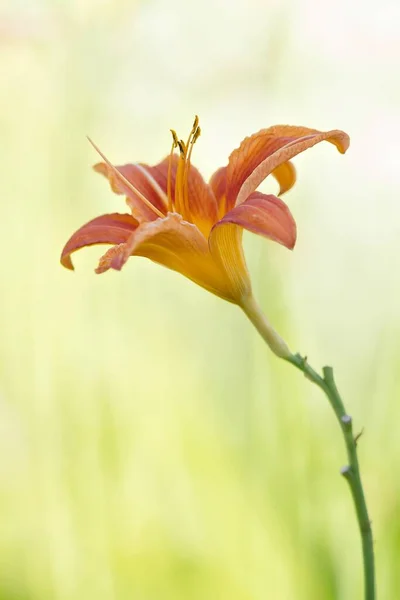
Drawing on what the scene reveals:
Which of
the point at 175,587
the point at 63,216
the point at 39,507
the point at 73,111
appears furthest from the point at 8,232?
the point at 175,587

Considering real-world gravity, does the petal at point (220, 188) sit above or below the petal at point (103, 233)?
above

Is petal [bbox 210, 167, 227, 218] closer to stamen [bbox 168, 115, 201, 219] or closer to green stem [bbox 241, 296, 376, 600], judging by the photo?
stamen [bbox 168, 115, 201, 219]

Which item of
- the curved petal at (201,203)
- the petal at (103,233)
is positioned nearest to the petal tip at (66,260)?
the petal at (103,233)

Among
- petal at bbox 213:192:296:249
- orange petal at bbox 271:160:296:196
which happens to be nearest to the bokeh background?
orange petal at bbox 271:160:296:196

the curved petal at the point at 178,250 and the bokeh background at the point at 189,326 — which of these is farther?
the bokeh background at the point at 189,326

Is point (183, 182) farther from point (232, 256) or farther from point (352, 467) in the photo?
point (352, 467)

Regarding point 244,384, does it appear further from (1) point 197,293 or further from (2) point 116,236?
(2) point 116,236

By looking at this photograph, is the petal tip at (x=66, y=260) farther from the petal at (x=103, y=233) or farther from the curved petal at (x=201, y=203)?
the curved petal at (x=201, y=203)
